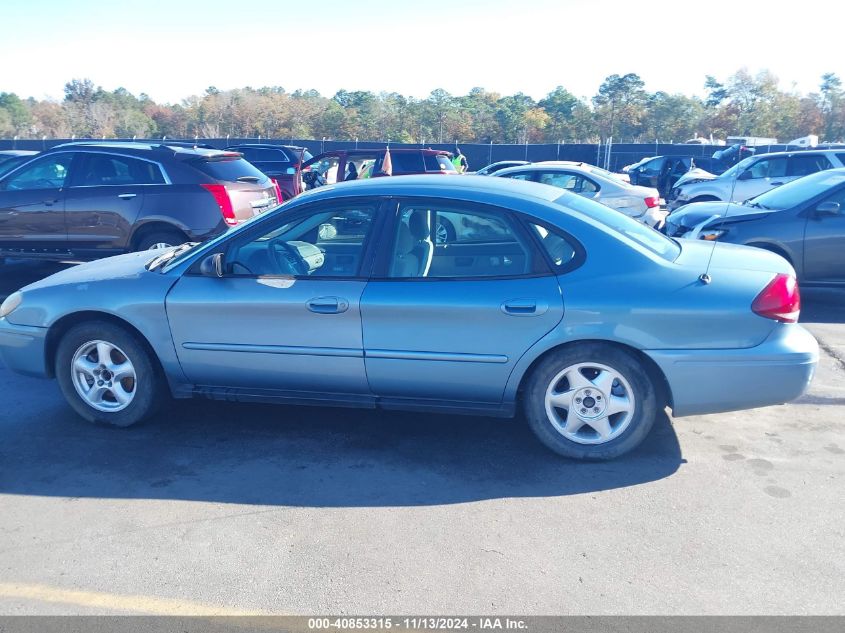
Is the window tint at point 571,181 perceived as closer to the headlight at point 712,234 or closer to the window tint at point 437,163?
the window tint at point 437,163

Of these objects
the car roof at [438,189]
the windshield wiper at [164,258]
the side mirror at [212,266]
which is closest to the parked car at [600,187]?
the car roof at [438,189]

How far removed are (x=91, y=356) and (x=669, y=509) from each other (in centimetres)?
374

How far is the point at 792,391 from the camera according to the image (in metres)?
4.49

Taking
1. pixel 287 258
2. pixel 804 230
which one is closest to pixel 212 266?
pixel 287 258

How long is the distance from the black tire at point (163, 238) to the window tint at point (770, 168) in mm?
12302

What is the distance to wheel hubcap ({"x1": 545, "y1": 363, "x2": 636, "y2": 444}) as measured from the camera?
4539 millimetres

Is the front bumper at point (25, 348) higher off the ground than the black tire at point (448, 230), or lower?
lower

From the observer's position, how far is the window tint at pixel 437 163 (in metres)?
16.1

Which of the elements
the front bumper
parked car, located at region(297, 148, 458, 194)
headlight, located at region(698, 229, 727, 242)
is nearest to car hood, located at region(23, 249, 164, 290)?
the front bumper

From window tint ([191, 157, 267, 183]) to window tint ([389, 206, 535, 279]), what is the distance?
5541 mm

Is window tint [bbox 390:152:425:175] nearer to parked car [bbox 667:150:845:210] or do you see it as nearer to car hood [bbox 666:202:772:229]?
parked car [bbox 667:150:845:210]

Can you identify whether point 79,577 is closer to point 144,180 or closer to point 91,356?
point 91,356

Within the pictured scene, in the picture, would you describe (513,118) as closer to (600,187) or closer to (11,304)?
(600,187)

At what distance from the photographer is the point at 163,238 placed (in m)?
9.61
